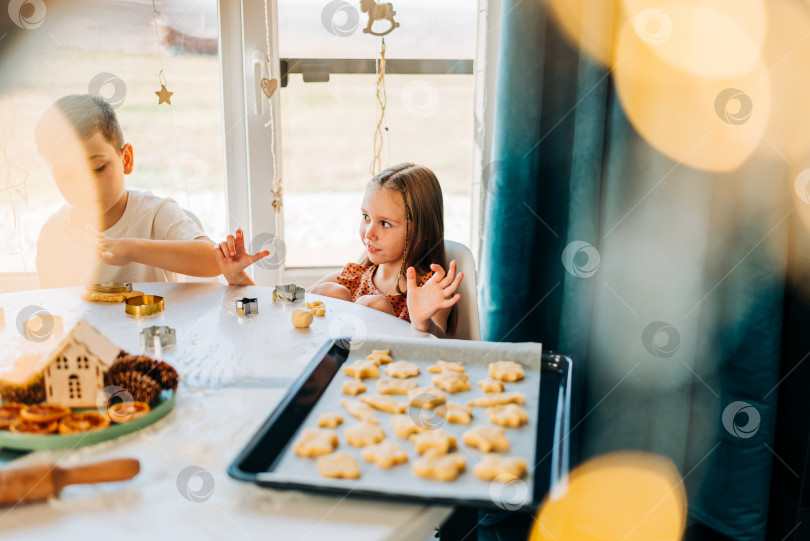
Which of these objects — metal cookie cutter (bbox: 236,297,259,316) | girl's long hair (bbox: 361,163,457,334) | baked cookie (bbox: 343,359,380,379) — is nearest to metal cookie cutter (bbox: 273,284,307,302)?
metal cookie cutter (bbox: 236,297,259,316)

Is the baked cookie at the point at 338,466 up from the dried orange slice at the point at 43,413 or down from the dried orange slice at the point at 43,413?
down

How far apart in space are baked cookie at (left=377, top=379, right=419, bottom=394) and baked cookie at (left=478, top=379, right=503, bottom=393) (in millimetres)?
Answer: 91

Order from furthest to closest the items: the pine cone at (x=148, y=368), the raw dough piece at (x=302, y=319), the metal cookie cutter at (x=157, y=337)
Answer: the raw dough piece at (x=302, y=319), the metal cookie cutter at (x=157, y=337), the pine cone at (x=148, y=368)

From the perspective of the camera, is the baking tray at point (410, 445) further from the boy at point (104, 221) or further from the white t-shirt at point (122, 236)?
the white t-shirt at point (122, 236)

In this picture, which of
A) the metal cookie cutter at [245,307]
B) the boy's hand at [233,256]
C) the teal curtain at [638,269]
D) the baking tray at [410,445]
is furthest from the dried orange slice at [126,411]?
Answer: the teal curtain at [638,269]

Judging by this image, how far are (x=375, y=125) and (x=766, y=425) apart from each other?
4.49ft

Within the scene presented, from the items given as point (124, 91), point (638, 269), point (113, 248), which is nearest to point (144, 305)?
point (113, 248)

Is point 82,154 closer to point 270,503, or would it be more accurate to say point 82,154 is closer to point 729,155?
point 270,503

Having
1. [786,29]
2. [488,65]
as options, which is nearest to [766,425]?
[786,29]

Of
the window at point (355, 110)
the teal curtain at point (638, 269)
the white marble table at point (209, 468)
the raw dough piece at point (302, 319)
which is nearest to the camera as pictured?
the white marble table at point (209, 468)

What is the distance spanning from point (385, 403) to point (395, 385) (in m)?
0.06

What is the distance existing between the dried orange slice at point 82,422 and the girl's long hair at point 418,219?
938 millimetres

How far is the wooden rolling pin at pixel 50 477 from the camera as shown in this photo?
62cm

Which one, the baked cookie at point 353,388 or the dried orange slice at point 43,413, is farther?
the baked cookie at point 353,388
